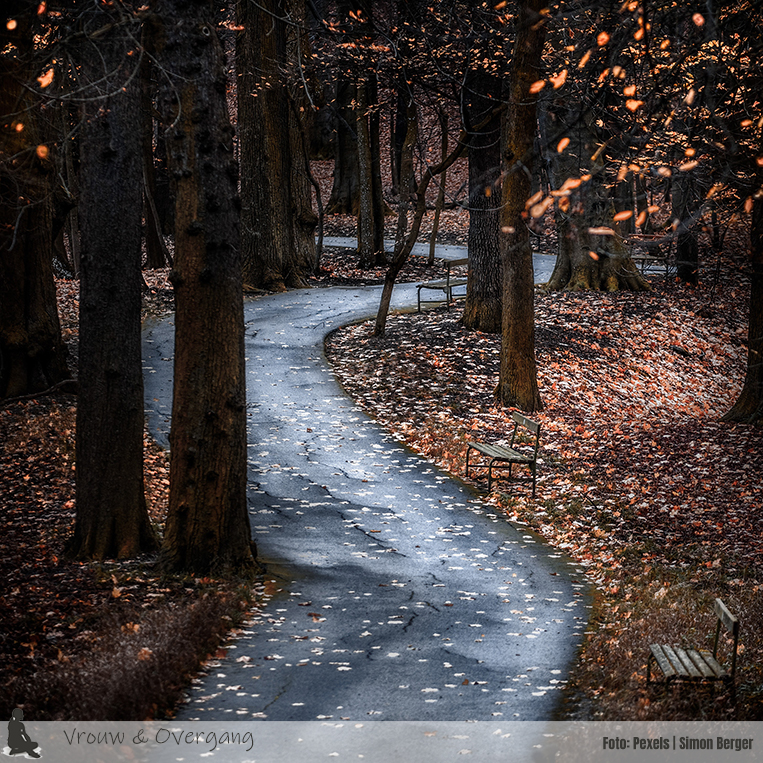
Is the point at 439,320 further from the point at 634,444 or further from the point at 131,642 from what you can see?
the point at 131,642

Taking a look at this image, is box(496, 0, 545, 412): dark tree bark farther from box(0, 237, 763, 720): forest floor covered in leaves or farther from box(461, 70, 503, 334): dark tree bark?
box(461, 70, 503, 334): dark tree bark

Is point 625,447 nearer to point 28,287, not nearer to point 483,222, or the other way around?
point 483,222

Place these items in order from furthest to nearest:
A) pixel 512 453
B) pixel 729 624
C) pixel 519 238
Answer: pixel 519 238 < pixel 512 453 < pixel 729 624

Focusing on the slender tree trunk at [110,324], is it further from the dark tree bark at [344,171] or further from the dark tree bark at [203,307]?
the dark tree bark at [344,171]

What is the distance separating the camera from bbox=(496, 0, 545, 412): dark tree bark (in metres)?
13.0

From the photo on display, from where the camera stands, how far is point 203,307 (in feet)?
24.7

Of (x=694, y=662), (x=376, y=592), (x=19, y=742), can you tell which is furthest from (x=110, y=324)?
(x=694, y=662)

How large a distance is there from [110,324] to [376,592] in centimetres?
388

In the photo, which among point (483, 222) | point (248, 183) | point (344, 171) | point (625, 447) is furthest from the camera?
point (344, 171)

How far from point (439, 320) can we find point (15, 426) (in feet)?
32.4

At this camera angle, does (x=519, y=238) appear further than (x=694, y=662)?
Yes

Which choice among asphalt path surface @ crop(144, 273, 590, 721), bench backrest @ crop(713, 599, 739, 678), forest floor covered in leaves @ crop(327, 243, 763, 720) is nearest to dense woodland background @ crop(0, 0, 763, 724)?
forest floor covered in leaves @ crop(327, 243, 763, 720)

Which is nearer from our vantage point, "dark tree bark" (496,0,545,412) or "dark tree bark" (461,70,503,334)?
"dark tree bark" (496,0,545,412)

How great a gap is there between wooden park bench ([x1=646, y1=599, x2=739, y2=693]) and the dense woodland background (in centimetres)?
231
